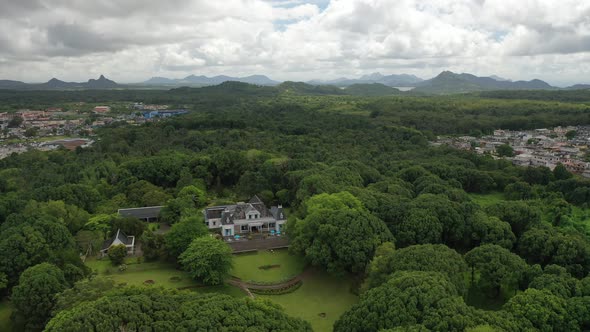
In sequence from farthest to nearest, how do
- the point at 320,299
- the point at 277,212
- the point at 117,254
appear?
1. the point at 277,212
2. the point at 117,254
3. the point at 320,299

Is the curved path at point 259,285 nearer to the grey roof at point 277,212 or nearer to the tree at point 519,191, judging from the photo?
the grey roof at point 277,212

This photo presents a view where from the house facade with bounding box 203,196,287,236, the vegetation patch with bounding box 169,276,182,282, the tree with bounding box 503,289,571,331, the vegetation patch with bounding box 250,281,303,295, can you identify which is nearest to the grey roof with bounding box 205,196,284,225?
the house facade with bounding box 203,196,287,236

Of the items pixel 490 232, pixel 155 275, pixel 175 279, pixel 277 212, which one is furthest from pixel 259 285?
pixel 490 232

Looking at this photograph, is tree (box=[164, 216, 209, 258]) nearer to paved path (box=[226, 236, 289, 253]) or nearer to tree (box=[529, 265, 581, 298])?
paved path (box=[226, 236, 289, 253])

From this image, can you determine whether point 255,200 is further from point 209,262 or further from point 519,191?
point 519,191

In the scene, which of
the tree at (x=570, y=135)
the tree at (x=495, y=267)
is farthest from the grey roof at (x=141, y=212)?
the tree at (x=570, y=135)

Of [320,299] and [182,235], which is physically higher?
[182,235]

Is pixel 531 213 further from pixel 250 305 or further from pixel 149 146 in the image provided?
pixel 149 146
